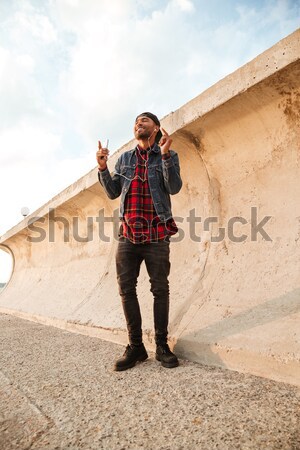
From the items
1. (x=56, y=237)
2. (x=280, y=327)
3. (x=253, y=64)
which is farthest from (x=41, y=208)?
(x=280, y=327)

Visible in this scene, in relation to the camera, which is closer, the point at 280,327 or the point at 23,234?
the point at 280,327

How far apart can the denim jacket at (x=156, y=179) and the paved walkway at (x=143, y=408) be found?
3.26ft

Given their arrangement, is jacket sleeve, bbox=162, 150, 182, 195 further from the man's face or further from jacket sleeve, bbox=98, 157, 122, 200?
jacket sleeve, bbox=98, 157, 122, 200

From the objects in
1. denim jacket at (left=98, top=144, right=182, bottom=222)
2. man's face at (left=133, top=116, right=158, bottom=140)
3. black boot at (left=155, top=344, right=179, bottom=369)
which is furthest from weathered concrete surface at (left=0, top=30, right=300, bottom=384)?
denim jacket at (left=98, top=144, right=182, bottom=222)

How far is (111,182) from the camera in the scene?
2.30 m

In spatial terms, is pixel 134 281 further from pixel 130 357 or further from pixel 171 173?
pixel 171 173

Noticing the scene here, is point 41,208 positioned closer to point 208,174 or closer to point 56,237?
point 56,237

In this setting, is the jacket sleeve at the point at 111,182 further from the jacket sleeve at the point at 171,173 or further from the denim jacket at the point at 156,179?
the jacket sleeve at the point at 171,173

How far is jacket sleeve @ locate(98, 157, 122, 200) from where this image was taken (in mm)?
2248

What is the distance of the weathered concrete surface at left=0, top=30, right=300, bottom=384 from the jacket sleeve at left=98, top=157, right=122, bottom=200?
715 mm

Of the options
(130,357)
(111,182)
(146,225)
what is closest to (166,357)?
(130,357)

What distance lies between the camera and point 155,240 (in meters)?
2.06

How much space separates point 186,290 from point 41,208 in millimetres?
3587

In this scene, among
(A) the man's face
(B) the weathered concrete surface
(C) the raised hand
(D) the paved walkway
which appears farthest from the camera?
(A) the man's face
